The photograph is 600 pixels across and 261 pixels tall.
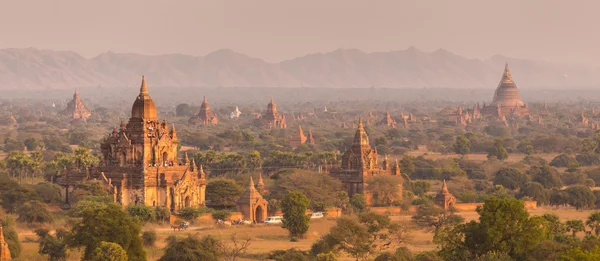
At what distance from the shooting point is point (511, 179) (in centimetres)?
9169

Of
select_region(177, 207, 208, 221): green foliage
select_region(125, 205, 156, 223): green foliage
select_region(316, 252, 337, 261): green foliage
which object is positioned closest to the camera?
select_region(316, 252, 337, 261): green foliage

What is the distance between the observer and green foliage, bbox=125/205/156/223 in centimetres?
6712

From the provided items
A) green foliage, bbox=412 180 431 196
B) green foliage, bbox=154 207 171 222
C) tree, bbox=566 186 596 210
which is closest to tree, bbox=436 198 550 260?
green foliage, bbox=154 207 171 222

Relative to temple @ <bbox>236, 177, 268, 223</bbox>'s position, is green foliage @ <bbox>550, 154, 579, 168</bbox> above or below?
below

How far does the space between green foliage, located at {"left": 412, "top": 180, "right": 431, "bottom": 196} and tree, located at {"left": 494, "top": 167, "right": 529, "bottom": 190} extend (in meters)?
6.32

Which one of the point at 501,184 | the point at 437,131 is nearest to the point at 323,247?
the point at 501,184

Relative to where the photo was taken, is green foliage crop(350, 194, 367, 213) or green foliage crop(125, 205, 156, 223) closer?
green foliage crop(125, 205, 156, 223)

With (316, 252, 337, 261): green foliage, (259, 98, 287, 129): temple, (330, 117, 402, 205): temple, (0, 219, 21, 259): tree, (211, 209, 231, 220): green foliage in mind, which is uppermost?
(330, 117, 402, 205): temple

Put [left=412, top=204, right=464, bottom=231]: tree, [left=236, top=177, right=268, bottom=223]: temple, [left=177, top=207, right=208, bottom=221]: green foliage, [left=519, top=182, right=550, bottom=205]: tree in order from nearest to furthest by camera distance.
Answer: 1. [left=177, top=207, right=208, bottom=221]: green foliage
2. [left=412, top=204, right=464, bottom=231]: tree
3. [left=236, top=177, right=268, bottom=223]: temple
4. [left=519, top=182, right=550, bottom=205]: tree

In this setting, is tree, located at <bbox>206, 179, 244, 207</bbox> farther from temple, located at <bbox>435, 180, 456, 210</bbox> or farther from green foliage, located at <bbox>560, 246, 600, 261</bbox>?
green foliage, located at <bbox>560, 246, 600, 261</bbox>

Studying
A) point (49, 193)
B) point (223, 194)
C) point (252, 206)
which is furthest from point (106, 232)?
point (223, 194)

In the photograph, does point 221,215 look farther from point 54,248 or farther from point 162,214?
point 54,248

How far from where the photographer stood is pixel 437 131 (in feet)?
580

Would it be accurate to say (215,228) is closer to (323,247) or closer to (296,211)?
(296,211)
